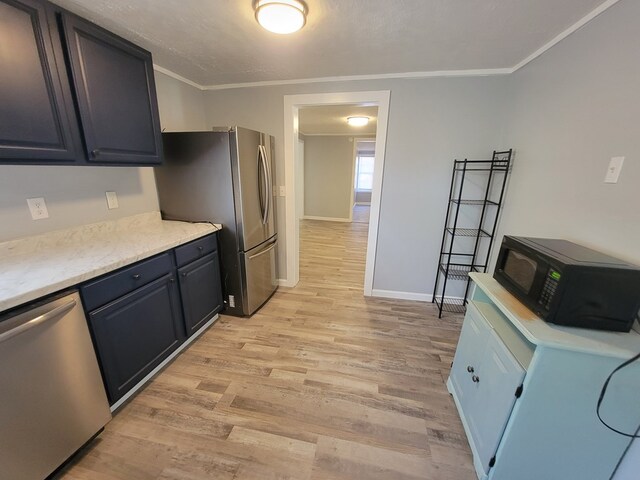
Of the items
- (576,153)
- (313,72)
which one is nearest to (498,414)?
(576,153)

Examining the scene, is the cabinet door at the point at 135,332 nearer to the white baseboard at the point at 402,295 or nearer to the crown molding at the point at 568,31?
the white baseboard at the point at 402,295

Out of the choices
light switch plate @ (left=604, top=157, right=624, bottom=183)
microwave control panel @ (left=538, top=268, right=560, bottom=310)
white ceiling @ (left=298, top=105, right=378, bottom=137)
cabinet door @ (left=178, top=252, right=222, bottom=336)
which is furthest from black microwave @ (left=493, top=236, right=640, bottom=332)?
white ceiling @ (left=298, top=105, right=378, bottom=137)

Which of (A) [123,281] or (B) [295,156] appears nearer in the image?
(A) [123,281]

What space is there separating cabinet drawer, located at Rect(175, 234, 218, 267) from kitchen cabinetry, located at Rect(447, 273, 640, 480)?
206cm

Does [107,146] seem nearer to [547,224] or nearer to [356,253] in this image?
[547,224]

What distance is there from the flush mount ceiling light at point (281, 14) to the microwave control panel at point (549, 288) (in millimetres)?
1794

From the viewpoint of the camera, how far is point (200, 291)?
2104 millimetres

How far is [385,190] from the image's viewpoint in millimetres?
2643

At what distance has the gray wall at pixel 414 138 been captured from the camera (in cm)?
230

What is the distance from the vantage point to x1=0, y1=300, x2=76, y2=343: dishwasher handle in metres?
0.95

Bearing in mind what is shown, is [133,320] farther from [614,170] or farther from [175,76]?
[614,170]

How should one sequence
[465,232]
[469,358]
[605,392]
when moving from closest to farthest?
[605,392] < [469,358] < [465,232]

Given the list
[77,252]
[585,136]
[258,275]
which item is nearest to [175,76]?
[77,252]

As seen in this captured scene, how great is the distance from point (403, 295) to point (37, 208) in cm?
320
